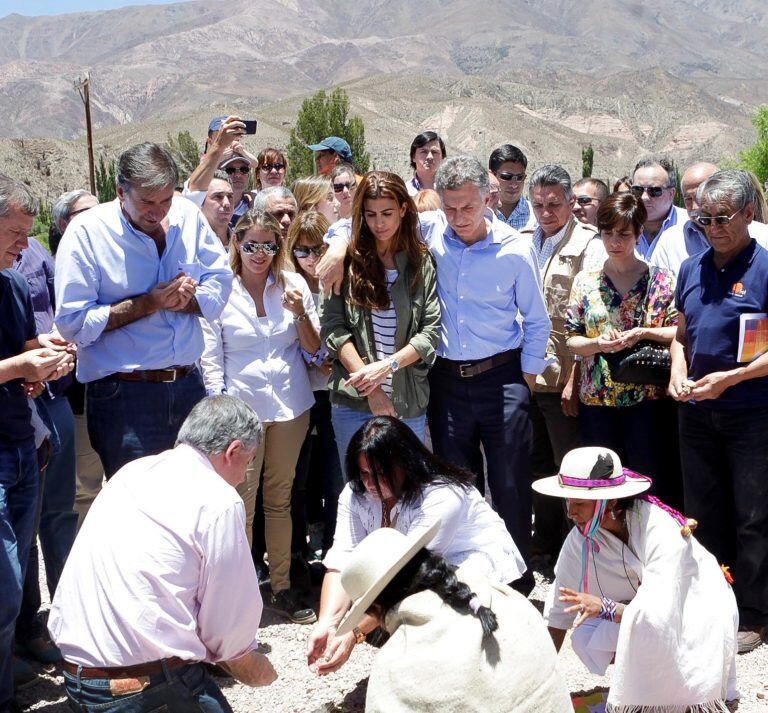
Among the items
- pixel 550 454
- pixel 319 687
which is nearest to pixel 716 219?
pixel 550 454

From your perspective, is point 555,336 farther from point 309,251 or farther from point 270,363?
point 270,363

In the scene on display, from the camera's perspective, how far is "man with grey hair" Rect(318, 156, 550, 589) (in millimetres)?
4914

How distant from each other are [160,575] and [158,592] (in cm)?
6

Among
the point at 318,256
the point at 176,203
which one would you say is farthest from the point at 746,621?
the point at 176,203

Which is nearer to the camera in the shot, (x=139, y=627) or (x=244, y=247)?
(x=139, y=627)

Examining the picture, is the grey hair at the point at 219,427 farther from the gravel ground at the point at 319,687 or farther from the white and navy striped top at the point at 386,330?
the white and navy striped top at the point at 386,330

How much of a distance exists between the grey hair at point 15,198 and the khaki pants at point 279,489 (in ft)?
5.58

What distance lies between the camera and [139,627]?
116 inches

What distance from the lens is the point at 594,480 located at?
146 inches

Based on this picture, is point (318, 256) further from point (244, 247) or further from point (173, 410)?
point (173, 410)

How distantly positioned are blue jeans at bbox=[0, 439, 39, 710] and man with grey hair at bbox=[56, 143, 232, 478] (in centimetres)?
44

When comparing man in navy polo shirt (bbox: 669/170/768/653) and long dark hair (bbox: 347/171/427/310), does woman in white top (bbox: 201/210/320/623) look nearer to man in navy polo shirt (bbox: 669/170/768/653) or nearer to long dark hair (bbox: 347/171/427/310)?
long dark hair (bbox: 347/171/427/310)

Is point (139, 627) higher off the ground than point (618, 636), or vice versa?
point (139, 627)

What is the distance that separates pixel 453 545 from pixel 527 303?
5.42ft
